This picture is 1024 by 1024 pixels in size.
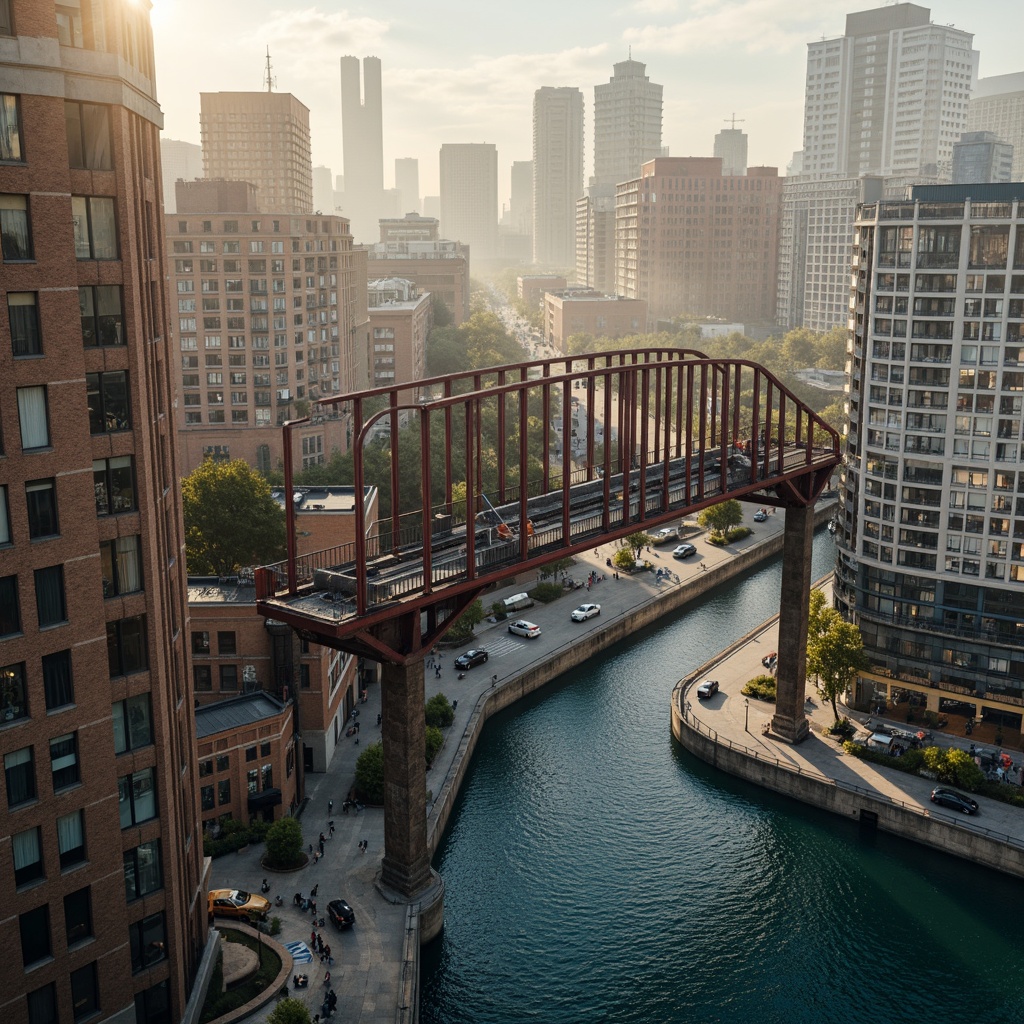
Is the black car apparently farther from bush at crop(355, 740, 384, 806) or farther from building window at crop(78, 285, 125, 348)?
building window at crop(78, 285, 125, 348)

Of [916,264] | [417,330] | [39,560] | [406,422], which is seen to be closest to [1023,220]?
[916,264]

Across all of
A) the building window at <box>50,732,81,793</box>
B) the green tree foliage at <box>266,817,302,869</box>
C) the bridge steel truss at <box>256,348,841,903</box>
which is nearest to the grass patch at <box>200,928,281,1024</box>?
the green tree foliage at <box>266,817,302,869</box>

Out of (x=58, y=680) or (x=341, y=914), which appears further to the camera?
(x=341, y=914)

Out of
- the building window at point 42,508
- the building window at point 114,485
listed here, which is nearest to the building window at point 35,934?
the building window at point 42,508

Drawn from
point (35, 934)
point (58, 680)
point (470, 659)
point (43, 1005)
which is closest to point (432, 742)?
point (470, 659)

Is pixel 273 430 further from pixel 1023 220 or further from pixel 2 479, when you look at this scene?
pixel 2 479

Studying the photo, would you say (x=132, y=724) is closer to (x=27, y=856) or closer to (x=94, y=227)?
(x=27, y=856)
